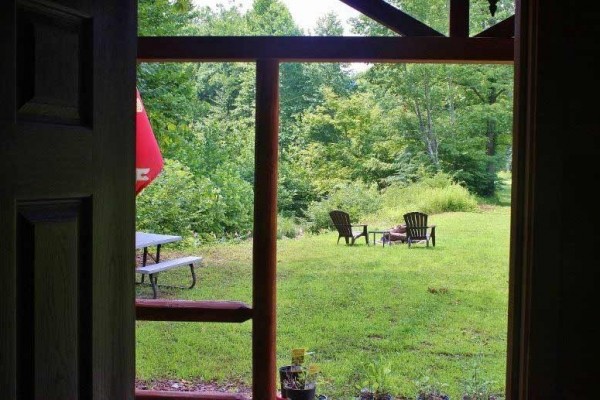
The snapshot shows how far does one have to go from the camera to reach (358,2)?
8.94 ft

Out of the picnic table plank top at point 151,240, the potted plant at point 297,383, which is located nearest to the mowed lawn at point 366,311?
the picnic table plank top at point 151,240

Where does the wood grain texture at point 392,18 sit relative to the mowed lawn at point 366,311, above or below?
above

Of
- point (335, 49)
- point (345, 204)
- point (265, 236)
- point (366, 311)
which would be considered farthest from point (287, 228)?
point (335, 49)

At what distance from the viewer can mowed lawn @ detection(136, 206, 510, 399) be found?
6332 mm

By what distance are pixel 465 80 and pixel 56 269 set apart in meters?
9.55

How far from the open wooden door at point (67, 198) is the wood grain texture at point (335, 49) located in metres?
1.59

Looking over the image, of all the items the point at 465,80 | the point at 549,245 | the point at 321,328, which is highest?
the point at 465,80

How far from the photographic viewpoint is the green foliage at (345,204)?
30.0ft

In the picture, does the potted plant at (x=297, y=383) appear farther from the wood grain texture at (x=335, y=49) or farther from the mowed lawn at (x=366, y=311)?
the mowed lawn at (x=366, y=311)

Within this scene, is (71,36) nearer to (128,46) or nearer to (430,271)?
(128,46)

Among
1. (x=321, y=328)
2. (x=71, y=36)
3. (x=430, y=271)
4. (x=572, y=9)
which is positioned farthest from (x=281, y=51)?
(x=430, y=271)

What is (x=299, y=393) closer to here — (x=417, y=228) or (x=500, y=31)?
(x=500, y=31)

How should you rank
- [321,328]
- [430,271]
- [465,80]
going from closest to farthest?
[321,328] < [430,271] < [465,80]

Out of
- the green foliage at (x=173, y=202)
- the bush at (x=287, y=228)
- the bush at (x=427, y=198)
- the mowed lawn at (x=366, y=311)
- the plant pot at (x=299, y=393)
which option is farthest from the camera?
the bush at (x=427, y=198)
